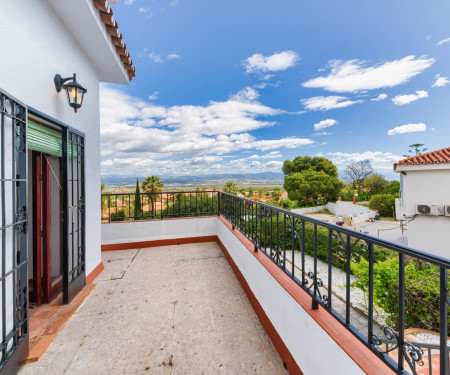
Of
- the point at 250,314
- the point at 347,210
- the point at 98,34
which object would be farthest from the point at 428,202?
the point at 347,210

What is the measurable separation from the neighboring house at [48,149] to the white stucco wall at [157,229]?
1064 mm

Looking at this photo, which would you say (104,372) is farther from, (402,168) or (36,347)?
(402,168)

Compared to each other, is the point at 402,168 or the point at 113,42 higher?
the point at 113,42

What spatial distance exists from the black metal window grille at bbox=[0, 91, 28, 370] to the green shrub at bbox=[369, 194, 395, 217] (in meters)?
30.2

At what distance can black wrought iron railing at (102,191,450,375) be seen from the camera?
0.77m

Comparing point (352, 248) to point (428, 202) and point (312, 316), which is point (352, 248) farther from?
point (428, 202)

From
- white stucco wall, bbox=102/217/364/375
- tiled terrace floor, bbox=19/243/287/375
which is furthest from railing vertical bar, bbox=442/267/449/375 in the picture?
tiled terrace floor, bbox=19/243/287/375

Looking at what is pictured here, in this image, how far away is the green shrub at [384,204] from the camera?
2384cm

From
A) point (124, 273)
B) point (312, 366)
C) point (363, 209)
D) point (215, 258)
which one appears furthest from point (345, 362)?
point (363, 209)

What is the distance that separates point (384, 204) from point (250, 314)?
28.8m

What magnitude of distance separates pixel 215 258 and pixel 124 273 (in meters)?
1.51

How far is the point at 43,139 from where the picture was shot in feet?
7.09

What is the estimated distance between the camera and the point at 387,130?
6581 cm

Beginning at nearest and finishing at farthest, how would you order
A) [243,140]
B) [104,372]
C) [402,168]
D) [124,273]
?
[104,372] < [124,273] < [402,168] < [243,140]
